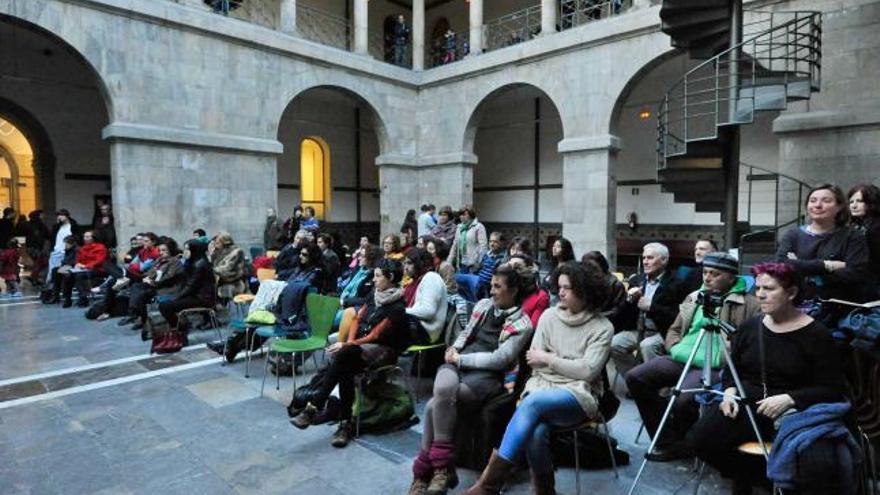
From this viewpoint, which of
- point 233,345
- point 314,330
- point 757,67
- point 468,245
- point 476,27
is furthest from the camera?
point 476,27

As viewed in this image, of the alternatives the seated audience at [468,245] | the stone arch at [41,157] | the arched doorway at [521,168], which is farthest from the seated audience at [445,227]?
the stone arch at [41,157]

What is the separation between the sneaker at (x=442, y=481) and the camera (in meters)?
2.80

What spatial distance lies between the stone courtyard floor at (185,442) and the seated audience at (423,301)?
0.73 m

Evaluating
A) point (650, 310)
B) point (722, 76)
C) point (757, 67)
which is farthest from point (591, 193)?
point (650, 310)

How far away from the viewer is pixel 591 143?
11.0m

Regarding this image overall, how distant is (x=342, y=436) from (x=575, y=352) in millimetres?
1696

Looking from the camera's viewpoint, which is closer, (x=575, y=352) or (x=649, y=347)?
(x=575, y=352)

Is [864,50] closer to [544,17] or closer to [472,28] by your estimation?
[544,17]

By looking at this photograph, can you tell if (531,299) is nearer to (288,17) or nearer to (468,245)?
(468,245)

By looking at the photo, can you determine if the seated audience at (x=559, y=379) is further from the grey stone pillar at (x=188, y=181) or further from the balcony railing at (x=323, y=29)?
the balcony railing at (x=323, y=29)

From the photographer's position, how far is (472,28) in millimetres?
13289

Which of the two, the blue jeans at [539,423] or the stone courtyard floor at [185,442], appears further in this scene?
the stone courtyard floor at [185,442]

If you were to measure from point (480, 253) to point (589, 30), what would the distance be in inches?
236

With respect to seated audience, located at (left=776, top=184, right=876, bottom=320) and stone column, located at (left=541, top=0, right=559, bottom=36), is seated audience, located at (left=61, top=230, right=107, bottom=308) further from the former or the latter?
stone column, located at (left=541, top=0, right=559, bottom=36)
